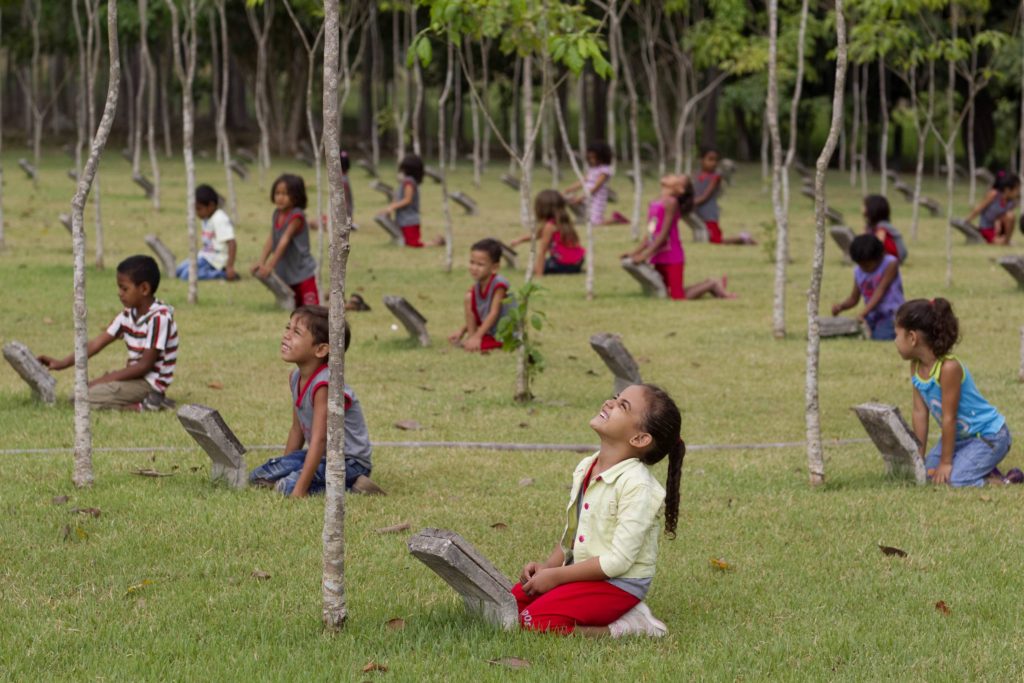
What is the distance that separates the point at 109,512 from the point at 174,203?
68.4 ft

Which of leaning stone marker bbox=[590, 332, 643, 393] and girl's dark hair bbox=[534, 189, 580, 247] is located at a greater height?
girl's dark hair bbox=[534, 189, 580, 247]

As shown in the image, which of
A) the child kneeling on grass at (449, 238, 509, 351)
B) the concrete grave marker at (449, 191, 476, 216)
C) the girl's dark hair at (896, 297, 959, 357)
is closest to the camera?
the girl's dark hair at (896, 297, 959, 357)

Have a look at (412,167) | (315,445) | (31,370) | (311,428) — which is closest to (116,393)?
(31,370)

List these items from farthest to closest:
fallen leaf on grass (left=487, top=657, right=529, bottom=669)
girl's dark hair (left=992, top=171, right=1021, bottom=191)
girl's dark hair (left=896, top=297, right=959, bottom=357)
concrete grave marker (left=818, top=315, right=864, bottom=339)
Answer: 1. girl's dark hair (left=992, top=171, right=1021, bottom=191)
2. concrete grave marker (left=818, top=315, right=864, bottom=339)
3. girl's dark hair (left=896, top=297, right=959, bottom=357)
4. fallen leaf on grass (left=487, top=657, right=529, bottom=669)

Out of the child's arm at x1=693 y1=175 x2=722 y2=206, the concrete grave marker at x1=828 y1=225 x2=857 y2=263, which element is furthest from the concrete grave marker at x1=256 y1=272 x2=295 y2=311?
the child's arm at x1=693 y1=175 x2=722 y2=206

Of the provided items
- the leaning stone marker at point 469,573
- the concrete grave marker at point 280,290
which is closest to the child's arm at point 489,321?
the concrete grave marker at point 280,290

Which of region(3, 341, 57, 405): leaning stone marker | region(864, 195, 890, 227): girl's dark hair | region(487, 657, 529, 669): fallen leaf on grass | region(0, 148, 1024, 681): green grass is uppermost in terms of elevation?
region(864, 195, 890, 227): girl's dark hair

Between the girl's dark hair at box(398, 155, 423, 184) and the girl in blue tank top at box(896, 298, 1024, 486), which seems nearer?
the girl in blue tank top at box(896, 298, 1024, 486)

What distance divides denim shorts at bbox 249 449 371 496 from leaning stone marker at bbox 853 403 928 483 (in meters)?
2.76

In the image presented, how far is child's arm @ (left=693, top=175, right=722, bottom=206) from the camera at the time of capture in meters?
22.8

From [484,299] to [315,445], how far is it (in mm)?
5799

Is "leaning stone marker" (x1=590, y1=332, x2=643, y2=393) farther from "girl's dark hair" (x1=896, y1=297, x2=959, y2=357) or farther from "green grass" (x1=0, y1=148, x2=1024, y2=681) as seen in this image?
"girl's dark hair" (x1=896, y1=297, x2=959, y2=357)

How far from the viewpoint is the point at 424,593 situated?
19.6 feet

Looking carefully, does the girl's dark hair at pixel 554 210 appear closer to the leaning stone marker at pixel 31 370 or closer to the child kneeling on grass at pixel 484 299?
the child kneeling on grass at pixel 484 299
